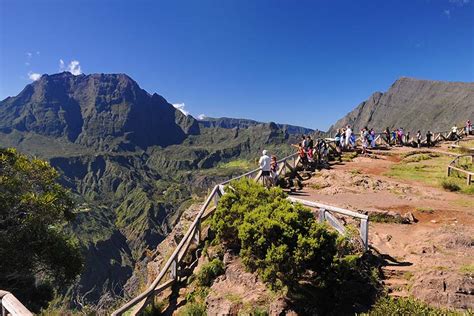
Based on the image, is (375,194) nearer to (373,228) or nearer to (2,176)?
(373,228)

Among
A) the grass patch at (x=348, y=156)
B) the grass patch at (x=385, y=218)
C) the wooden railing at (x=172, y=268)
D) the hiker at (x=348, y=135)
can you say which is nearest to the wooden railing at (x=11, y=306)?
the wooden railing at (x=172, y=268)

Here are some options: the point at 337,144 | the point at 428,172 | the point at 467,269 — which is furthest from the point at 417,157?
the point at 467,269

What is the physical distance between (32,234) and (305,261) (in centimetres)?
1053

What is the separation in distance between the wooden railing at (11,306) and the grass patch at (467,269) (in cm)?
853

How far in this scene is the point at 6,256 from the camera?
477 inches

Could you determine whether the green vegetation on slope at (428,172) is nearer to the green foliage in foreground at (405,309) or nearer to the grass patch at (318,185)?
the grass patch at (318,185)

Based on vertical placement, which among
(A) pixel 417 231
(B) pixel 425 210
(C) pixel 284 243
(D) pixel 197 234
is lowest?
(D) pixel 197 234

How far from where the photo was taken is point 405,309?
696cm

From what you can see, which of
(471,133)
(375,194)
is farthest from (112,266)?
(375,194)

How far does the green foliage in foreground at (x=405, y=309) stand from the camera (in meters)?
6.82

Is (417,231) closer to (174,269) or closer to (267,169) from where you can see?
(267,169)

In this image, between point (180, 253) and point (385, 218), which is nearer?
point (180, 253)

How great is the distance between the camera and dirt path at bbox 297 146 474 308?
25.7 ft

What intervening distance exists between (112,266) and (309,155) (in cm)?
13325
